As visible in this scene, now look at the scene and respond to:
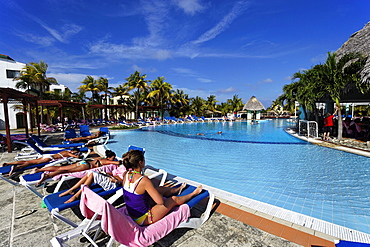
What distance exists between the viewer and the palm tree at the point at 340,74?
8750 millimetres

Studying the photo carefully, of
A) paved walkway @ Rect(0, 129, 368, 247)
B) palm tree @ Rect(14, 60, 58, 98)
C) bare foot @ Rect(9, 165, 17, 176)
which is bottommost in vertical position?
paved walkway @ Rect(0, 129, 368, 247)

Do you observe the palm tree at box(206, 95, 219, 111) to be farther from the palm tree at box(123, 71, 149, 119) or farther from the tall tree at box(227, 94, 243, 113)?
the palm tree at box(123, 71, 149, 119)

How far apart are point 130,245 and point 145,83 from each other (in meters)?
30.1

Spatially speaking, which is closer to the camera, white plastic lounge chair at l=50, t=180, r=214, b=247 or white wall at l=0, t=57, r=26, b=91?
white plastic lounge chair at l=50, t=180, r=214, b=247

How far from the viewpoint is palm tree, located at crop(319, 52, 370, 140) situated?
8.75 metres

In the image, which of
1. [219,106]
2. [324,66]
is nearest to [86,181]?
[324,66]

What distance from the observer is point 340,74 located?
→ 29.7 feet

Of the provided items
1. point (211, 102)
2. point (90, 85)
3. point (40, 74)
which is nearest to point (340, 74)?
point (40, 74)

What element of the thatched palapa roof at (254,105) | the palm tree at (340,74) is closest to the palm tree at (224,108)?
the thatched palapa roof at (254,105)

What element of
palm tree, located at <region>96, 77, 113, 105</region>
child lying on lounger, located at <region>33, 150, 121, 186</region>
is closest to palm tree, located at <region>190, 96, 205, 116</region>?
palm tree, located at <region>96, 77, 113, 105</region>

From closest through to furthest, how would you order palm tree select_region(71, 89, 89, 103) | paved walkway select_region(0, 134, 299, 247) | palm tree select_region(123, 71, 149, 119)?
paved walkway select_region(0, 134, 299, 247) → palm tree select_region(123, 71, 149, 119) → palm tree select_region(71, 89, 89, 103)

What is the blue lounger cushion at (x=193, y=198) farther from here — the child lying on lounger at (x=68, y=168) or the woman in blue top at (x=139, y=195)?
the child lying on lounger at (x=68, y=168)

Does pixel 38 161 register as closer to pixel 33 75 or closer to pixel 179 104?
pixel 33 75

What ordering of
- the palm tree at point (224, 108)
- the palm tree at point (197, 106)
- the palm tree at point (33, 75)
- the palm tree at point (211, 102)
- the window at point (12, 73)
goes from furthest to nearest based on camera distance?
the palm tree at point (224, 108) < the palm tree at point (211, 102) < the palm tree at point (197, 106) < the window at point (12, 73) < the palm tree at point (33, 75)
